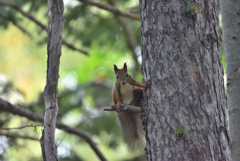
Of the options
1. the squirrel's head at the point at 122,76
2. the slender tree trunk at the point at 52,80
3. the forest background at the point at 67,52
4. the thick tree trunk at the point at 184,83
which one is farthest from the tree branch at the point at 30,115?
the thick tree trunk at the point at 184,83

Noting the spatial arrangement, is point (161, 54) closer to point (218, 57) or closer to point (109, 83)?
point (218, 57)

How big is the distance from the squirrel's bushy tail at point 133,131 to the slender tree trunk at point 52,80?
74 centimetres

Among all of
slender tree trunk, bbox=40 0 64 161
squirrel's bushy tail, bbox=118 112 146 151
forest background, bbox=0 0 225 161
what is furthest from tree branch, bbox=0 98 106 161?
slender tree trunk, bbox=40 0 64 161

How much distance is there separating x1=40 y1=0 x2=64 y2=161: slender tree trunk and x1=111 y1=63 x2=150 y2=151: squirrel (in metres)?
0.58

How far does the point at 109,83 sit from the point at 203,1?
3.53 meters

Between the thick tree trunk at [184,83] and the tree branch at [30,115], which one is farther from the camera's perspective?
the tree branch at [30,115]

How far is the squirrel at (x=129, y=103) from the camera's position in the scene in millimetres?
2400

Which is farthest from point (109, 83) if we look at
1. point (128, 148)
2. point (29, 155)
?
point (128, 148)

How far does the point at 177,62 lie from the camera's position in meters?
1.95

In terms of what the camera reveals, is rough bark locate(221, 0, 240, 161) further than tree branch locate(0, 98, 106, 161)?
No

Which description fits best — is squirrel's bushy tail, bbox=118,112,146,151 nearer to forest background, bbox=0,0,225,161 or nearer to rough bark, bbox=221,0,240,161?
rough bark, bbox=221,0,240,161

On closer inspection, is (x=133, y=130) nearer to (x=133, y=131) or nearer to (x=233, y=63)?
(x=133, y=131)

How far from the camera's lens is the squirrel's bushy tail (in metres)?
2.47

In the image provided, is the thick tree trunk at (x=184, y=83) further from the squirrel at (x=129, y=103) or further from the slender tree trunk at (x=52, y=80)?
the slender tree trunk at (x=52, y=80)
